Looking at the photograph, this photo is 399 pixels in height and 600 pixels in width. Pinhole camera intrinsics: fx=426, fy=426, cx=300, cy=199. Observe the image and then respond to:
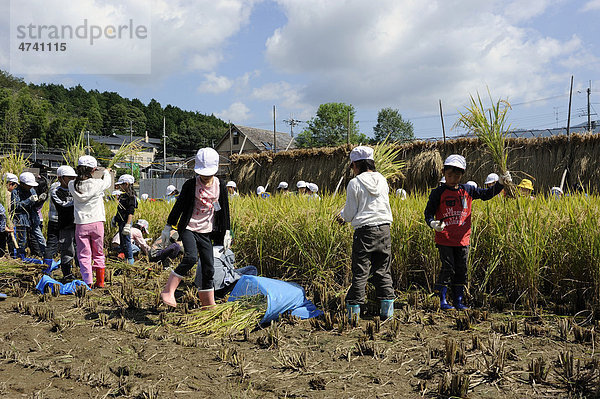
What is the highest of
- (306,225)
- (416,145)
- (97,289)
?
(416,145)

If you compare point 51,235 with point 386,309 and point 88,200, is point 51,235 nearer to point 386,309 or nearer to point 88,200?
point 88,200

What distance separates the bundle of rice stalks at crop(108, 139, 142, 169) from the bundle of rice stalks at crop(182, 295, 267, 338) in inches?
127

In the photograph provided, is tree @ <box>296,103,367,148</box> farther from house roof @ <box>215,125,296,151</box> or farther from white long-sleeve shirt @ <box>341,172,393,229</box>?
white long-sleeve shirt @ <box>341,172,393,229</box>

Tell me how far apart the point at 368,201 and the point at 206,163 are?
1.54 m

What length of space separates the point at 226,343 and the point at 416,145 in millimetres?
10853

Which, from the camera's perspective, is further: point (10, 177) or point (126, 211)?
point (10, 177)

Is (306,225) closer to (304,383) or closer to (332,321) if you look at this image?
(332,321)

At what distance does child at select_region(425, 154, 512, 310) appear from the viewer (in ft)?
13.4

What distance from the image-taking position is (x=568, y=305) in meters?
3.79

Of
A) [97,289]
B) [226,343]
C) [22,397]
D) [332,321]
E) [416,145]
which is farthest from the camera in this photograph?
[416,145]

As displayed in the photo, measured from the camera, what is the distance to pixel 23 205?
713cm

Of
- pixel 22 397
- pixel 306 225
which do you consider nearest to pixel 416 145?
pixel 306 225

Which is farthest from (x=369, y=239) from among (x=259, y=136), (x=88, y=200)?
(x=259, y=136)

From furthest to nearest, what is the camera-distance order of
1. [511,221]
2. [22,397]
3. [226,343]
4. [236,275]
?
1. [236,275]
2. [511,221]
3. [226,343]
4. [22,397]
